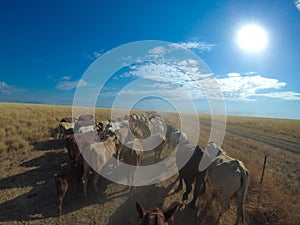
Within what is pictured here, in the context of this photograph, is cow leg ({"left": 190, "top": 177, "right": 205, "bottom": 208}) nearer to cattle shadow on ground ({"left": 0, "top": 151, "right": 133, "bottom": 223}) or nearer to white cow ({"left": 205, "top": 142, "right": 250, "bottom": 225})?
white cow ({"left": 205, "top": 142, "right": 250, "bottom": 225})

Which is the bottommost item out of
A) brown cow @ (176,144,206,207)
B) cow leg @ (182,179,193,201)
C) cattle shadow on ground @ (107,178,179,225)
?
cattle shadow on ground @ (107,178,179,225)

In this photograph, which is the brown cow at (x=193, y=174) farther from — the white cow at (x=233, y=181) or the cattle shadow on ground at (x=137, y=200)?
the cattle shadow on ground at (x=137, y=200)

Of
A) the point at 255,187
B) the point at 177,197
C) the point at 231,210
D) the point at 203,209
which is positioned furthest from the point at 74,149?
the point at 255,187

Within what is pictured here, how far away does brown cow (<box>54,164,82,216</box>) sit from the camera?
5.46m

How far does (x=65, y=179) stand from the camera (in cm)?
577

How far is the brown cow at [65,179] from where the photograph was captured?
5.46 metres

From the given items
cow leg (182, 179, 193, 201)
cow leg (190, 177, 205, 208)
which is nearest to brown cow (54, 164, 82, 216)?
cow leg (182, 179, 193, 201)

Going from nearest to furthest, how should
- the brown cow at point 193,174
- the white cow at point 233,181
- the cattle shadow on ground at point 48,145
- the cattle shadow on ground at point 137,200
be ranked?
the white cow at point 233,181 < the cattle shadow on ground at point 137,200 < the brown cow at point 193,174 < the cattle shadow on ground at point 48,145

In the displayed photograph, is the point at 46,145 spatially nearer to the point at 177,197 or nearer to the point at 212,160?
the point at 177,197

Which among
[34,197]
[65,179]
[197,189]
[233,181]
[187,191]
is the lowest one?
[34,197]

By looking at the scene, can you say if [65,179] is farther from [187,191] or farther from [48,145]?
[48,145]

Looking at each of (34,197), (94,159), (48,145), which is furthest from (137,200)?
(48,145)

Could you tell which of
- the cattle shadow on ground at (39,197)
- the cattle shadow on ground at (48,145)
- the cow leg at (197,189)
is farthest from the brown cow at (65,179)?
the cattle shadow on ground at (48,145)

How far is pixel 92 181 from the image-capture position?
23.2 ft
